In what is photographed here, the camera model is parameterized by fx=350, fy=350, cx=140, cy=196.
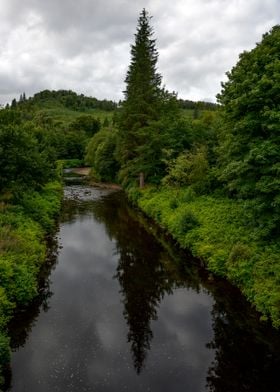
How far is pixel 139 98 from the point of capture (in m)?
42.8

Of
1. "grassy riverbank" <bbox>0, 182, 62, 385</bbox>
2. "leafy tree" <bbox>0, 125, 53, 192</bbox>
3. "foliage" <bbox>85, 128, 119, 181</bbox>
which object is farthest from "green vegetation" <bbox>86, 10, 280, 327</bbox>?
"foliage" <bbox>85, 128, 119, 181</bbox>

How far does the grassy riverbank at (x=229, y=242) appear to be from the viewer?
1641 centimetres

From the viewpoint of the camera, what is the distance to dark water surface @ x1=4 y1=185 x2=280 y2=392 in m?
12.2

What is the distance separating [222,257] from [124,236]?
11103mm

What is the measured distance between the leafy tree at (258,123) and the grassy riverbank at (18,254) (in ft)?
40.0

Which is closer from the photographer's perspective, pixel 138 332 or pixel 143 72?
pixel 138 332

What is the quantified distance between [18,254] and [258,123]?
572 inches

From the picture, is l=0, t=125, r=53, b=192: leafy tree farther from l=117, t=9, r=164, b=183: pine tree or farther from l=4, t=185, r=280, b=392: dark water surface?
l=117, t=9, r=164, b=183: pine tree

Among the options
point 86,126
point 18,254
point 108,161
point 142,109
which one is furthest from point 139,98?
point 86,126

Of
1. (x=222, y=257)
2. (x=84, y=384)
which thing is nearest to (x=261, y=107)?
(x=222, y=257)

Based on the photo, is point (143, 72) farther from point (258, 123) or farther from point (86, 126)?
point (86, 126)

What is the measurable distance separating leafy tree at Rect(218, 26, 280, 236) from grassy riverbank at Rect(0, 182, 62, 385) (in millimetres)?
12203

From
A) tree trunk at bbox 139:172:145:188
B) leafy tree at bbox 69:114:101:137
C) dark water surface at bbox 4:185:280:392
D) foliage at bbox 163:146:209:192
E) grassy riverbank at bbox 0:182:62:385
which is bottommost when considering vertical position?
dark water surface at bbox 4:185:280:392

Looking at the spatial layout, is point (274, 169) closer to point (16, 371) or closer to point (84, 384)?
point (84, 384)
